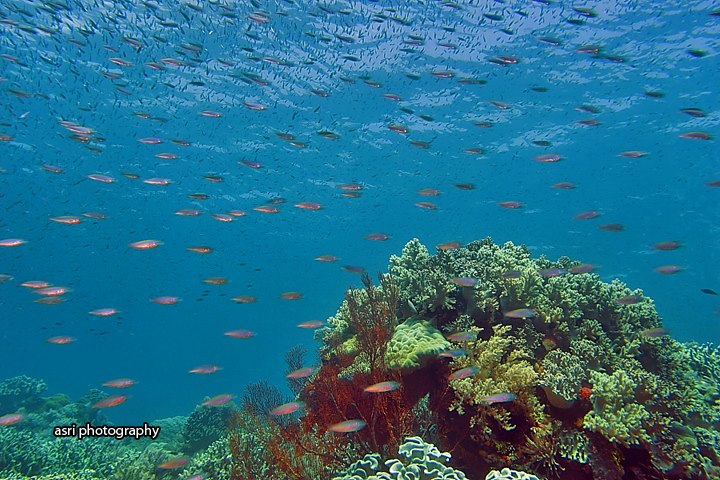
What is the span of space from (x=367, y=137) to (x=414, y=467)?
90.2 feet

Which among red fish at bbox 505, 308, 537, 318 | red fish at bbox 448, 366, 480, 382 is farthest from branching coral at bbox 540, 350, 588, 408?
red fish at bbox 448, 366, 480, 382

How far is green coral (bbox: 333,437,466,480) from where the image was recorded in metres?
4.09

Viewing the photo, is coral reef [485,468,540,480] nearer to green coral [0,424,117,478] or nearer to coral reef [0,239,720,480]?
coral reef [0,239,720,480]

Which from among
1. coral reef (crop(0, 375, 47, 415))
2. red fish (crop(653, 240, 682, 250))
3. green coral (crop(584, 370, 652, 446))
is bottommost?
green coral (crop(584, 370, 652, 446))

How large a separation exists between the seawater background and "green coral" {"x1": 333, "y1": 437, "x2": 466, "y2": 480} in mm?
6119

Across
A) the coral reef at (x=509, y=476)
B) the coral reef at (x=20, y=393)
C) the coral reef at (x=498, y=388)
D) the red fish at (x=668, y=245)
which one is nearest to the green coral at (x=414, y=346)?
the coral reef at (x=498, y=388)

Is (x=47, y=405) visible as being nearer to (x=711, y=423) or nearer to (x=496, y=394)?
(x=496, y=394)

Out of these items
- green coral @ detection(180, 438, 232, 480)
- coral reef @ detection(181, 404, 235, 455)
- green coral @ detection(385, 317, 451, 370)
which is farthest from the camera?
coral reef @ detection(181, 404, 235, 455)

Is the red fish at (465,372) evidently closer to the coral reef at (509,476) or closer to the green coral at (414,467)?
the green coral at (414,467)

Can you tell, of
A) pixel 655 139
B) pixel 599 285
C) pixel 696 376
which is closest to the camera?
pixel 696 376

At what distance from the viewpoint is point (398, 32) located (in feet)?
67.6

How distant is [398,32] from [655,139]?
20740mm

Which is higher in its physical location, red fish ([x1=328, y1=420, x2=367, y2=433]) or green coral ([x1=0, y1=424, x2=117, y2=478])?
green coral ([x1=0, y1=424, x2=117, y2=478])

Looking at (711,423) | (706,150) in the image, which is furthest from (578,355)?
(706,150)
